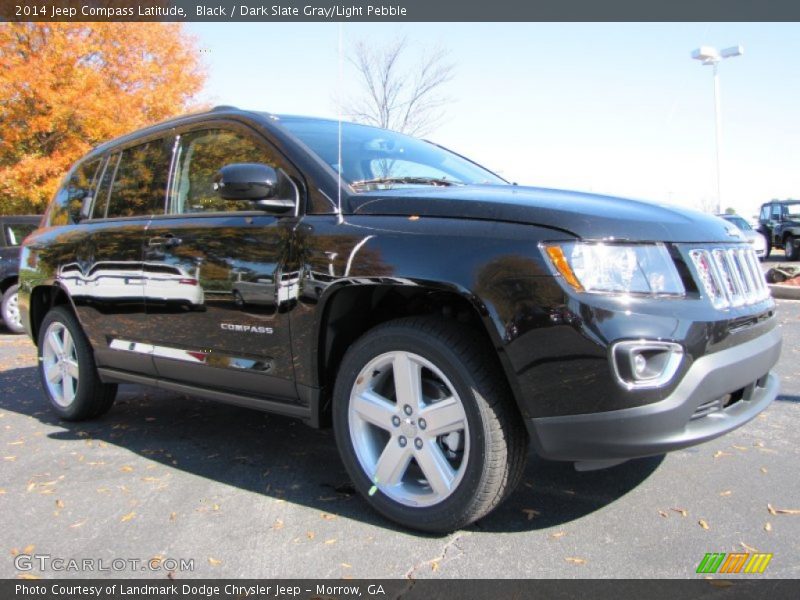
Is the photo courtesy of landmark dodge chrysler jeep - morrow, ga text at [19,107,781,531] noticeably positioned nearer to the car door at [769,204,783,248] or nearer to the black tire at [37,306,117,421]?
the black tire at [37,306,117,421]

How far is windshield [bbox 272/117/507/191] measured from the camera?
3.29 metres

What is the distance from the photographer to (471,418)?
255 centimetres

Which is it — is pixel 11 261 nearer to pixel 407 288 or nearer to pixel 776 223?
pixel 407 288

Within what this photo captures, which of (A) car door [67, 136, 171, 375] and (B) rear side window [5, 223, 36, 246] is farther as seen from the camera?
(B) rear side window [5, 223, 36, 246]

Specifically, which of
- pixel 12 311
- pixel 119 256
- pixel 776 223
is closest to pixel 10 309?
pixel 12 311

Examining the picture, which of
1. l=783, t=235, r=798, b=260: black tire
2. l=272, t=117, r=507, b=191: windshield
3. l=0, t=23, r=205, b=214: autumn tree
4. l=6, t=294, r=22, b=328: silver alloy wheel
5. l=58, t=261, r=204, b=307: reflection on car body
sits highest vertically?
l=0, t=23, r=205, b=214: autumn tree

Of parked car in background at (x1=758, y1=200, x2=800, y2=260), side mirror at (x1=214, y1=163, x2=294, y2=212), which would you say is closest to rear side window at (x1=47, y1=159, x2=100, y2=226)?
side mirror at (x1=214, y1=163, x2=294, y2=212)

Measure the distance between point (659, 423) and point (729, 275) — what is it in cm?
76

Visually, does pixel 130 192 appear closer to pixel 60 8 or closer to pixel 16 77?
pixel 16 77

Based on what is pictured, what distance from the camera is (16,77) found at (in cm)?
1281

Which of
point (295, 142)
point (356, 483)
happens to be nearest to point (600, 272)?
point (356, 483)

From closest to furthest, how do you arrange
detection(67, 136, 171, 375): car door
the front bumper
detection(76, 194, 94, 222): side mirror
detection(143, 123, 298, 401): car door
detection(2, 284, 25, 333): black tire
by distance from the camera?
1. the front bumper
2. detection(143, 123, 298, 401): car door
3. detection(67, 136, 171, 375): car door
4. detection(76, 194, 94, 222): side mirror
5. detection(2, 284, 25, 333): black tire

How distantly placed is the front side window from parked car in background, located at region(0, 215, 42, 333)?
688 cm
